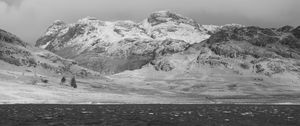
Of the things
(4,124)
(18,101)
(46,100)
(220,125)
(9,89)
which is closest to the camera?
(4,124)

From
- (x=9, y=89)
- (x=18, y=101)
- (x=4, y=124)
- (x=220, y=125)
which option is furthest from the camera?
(x=9, y=89)

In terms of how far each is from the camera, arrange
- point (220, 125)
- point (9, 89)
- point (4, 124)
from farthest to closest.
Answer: point (9, 89)
point (220, 125)
point (4, 124)

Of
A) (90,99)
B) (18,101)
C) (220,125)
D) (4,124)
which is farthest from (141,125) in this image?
(90,99)

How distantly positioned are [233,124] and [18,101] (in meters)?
112

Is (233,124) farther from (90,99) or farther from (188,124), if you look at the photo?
(90,99)

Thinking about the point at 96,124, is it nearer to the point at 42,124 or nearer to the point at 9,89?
the point at 42,124

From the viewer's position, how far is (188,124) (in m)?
72.2

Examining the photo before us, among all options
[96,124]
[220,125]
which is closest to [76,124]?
[96,124]

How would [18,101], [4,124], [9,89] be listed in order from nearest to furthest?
[4,124] → [18,101] → [9,89]

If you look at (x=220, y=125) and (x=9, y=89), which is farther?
(x=9, y=89)

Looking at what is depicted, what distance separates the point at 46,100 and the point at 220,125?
11834 centimetres

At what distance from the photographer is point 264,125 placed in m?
72.3

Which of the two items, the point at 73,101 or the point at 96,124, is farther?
the point at 73,101

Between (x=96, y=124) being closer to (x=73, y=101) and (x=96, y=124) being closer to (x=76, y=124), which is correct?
(x=76, y=124)
